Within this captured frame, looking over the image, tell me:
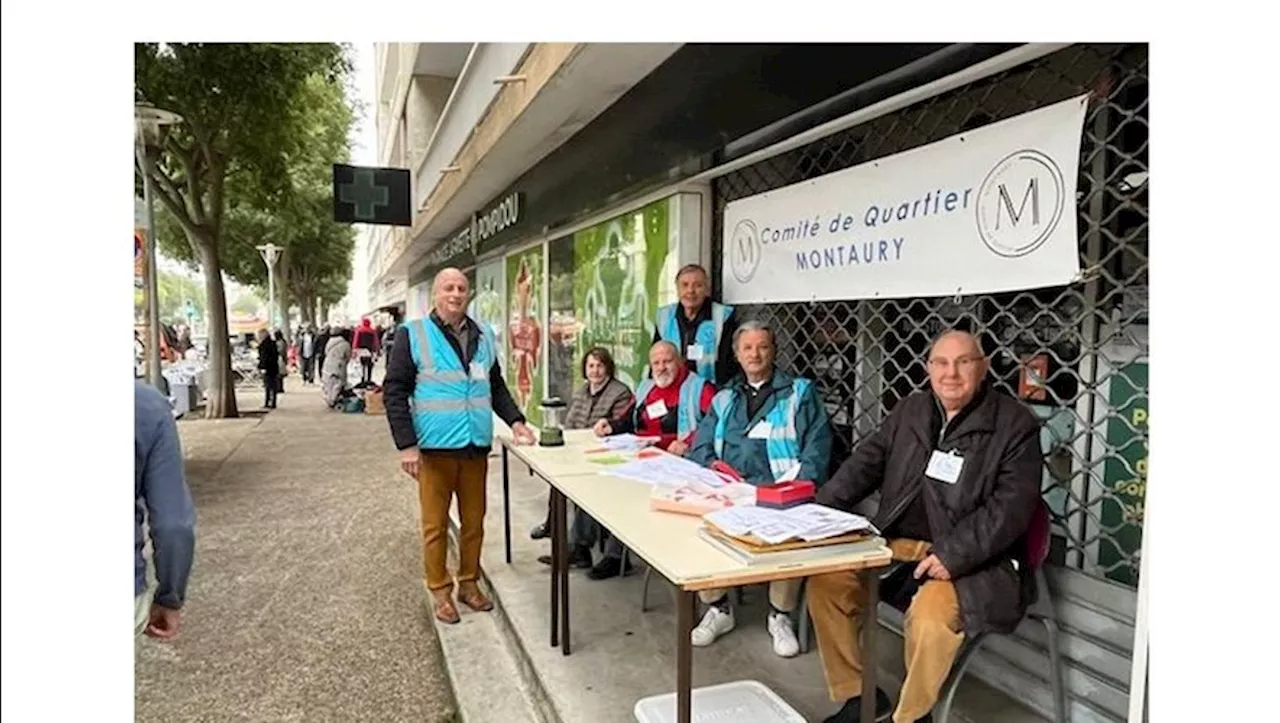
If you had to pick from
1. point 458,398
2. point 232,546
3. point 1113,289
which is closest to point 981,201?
point 1113,289

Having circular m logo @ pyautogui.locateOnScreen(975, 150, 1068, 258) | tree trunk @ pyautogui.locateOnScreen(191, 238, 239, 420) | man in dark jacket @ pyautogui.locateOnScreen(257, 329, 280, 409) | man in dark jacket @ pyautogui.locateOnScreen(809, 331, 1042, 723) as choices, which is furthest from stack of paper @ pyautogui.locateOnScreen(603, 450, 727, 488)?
man in dark jacket @ pyautogui.locateOnScreen(257, 329, 280, 409)

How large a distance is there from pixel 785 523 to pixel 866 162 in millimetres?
1557

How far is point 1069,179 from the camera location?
2.05 metres

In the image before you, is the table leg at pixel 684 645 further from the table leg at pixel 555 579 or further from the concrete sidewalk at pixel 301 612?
the concrete sidewalk at pixel 301 612

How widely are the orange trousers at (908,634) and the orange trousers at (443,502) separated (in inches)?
67.2

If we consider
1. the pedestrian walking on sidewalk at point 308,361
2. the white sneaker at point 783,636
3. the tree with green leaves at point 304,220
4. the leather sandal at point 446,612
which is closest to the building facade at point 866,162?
the white sneaker at point 783,636

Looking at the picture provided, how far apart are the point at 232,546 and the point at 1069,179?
484 cm

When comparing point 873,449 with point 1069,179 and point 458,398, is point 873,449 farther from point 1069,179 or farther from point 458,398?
point 458,398

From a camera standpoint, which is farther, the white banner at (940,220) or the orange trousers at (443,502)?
the orange trousers at (443,502)

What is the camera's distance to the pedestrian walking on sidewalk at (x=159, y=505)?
5.39 ft

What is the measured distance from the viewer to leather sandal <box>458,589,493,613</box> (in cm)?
353

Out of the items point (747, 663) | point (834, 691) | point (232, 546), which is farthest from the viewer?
point (232, 546)

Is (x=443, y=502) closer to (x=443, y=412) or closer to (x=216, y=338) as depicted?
(x=443, y=412)

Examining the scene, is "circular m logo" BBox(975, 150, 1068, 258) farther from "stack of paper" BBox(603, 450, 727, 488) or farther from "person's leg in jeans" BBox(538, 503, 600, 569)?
"person's leg in jeans" BBox(538, 503, 600, 569)
